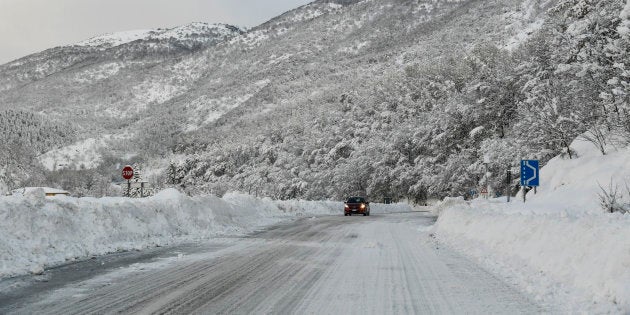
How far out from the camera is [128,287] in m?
8.39

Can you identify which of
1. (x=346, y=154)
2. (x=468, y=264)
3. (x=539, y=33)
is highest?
(x=539, y=33)

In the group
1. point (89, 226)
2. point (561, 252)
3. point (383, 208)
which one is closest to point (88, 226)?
point (89, 226)

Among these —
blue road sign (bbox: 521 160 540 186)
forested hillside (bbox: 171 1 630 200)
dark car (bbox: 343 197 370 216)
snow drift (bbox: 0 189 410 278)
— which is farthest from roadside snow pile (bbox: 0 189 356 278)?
dark car (bbox: 343 197 370 216)

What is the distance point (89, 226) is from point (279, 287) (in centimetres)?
727

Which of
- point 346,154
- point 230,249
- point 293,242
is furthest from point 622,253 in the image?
point 346,154

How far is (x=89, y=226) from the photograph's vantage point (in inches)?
539

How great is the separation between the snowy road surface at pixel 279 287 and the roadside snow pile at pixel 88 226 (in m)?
1.25

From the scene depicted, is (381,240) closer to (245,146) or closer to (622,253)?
(622,253)

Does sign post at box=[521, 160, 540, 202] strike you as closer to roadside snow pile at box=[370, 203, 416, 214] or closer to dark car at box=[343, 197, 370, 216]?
dark car at box=[343, 197, 370, 216]

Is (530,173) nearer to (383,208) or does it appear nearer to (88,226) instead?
(88,226)

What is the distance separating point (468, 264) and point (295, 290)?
15.5 ft

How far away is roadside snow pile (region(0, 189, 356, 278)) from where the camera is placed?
10.9 metres

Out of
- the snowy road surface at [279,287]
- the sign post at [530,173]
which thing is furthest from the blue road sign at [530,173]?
the snowy road surface at [279,287]

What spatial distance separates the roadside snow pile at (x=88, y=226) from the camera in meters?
10.9
